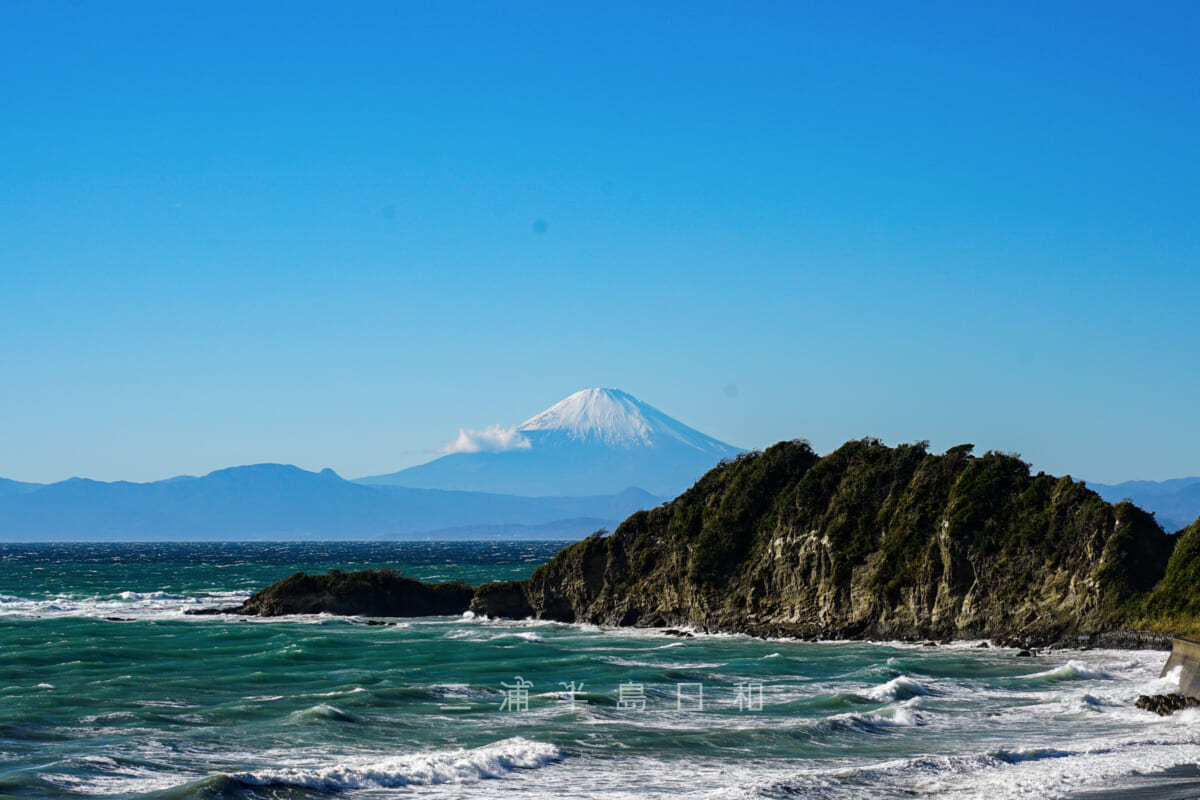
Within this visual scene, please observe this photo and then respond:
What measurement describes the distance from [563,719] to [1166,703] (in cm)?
1772

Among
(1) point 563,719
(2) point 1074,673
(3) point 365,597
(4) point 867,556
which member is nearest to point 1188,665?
(2) point 1074,673

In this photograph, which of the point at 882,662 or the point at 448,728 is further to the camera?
the point at 882,662

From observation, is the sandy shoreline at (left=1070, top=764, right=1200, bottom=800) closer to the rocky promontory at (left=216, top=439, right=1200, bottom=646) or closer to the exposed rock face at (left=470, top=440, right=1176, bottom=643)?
the rocky promontory at (left=216, top=439, right=1200, bottom=646)

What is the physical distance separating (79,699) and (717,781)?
73.6 ft

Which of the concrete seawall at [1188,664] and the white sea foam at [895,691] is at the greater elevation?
the concrete seawall at [1188,664]

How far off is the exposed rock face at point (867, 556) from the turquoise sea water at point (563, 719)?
2752 mm

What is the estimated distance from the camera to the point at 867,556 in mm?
55031

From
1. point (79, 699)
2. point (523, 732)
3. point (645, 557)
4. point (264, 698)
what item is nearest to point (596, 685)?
point (523, 732)

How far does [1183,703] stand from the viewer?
33.6 m

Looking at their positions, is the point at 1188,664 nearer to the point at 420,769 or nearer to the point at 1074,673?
the point at 1074,673

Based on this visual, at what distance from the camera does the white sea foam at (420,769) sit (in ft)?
83.9

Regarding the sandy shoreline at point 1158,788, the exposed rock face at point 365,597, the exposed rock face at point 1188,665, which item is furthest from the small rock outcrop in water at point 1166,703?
the exposed rock face at point 365,597

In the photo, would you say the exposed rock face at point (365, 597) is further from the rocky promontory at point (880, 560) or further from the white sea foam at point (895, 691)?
the white sea foam at point (895, 691)

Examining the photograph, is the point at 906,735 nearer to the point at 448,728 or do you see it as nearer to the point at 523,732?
the point at 523,732
